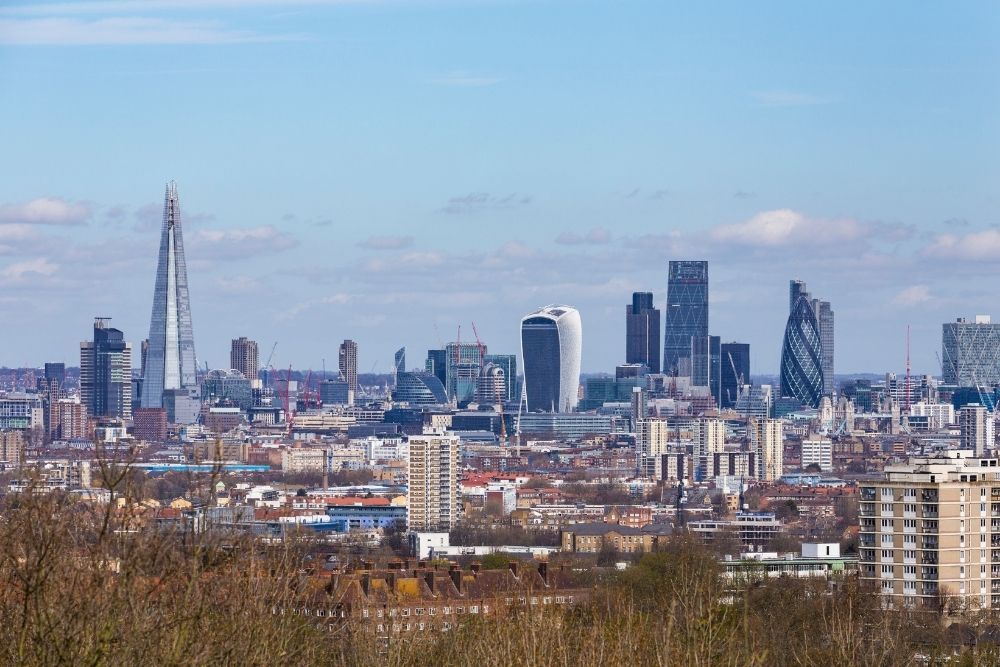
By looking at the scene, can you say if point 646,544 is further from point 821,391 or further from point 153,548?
point 821,391

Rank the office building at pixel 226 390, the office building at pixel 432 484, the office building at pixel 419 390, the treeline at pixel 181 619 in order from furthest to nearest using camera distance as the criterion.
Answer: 1. the office building at pixel 419 390
2. the office building at pixel 226 390
3. the office building at pixel 432 484
4. the treeline at pixel 181 619

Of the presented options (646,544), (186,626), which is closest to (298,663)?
(186,626)

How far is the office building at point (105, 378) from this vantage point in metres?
142

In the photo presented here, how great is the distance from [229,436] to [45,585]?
4419 inches

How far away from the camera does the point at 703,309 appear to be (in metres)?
178

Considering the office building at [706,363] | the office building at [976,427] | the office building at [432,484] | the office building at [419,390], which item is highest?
the office building at [706,363]

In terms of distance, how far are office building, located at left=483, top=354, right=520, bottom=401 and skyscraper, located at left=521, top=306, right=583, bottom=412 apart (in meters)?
4.30

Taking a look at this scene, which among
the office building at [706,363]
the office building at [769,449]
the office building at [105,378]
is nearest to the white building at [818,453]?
the office building at [769,449]

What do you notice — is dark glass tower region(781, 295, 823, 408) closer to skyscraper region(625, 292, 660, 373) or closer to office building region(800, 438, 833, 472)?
skyscraper region(625, 292, 660, 373)

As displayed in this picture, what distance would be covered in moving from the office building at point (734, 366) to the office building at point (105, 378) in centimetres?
5192

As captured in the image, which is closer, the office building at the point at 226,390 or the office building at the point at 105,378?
the office building at the point at 105,378

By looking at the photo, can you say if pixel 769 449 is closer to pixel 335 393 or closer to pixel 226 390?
pixel 226 390

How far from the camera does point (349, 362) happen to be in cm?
17688

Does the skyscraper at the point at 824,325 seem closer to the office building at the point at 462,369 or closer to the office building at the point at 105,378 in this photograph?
the office building at the point at 462,369
